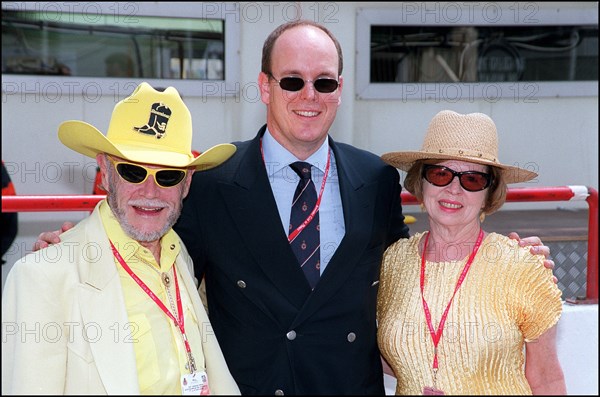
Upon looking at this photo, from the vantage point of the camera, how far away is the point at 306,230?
2.76 metres

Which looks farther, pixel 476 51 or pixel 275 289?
pixel 476 51

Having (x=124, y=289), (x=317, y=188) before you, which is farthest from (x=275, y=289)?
(x=124, y=289)

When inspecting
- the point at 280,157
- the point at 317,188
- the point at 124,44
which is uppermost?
the point at 124,44

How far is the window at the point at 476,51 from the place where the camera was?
297 inches

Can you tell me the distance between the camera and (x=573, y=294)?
3.78m

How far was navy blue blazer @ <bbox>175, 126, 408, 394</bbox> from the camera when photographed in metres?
2.68

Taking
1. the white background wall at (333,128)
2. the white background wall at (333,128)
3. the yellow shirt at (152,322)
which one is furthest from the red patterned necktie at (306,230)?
the white background wall at (333,128)

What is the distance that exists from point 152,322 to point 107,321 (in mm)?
160

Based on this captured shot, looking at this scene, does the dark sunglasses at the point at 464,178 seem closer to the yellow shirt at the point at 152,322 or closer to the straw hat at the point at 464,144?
the straw hat at the point at 464,144

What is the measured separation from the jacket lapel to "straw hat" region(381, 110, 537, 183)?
128 centimetres

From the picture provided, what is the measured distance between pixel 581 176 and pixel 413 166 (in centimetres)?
594

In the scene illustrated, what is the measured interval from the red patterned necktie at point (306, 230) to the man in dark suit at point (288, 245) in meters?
0.03

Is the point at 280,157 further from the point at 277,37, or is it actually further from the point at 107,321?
the point at 107,321

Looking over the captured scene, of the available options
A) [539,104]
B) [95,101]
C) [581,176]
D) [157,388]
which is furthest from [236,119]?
[157,388]
